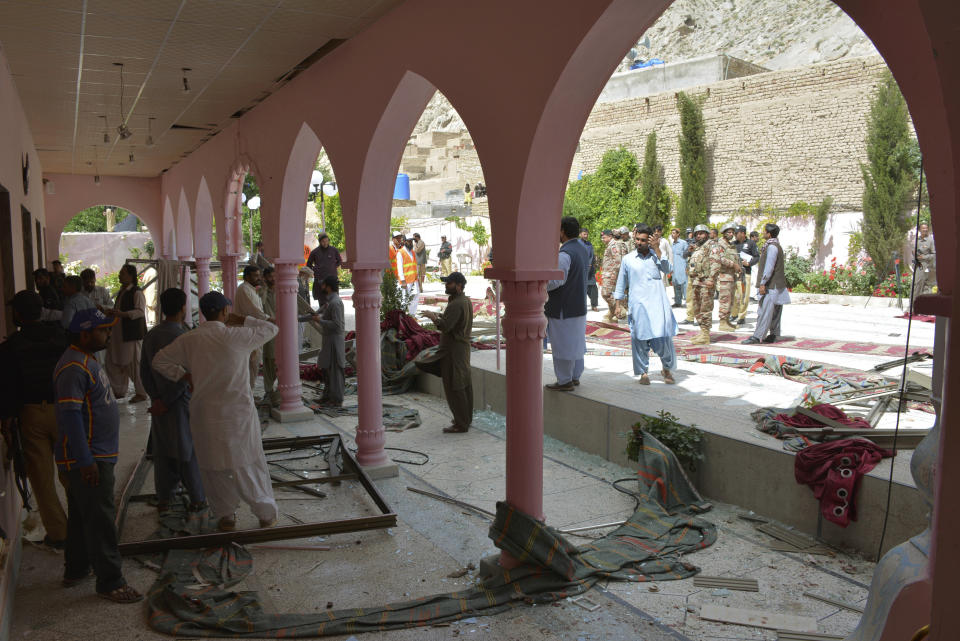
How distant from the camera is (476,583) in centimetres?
420

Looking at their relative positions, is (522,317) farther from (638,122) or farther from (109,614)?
(638,122)

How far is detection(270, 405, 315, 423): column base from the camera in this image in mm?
8125

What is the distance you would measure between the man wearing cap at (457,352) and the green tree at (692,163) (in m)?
18.1

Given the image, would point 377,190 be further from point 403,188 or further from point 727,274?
point 403,188

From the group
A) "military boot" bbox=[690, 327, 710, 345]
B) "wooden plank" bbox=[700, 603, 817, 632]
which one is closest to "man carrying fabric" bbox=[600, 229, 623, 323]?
"military boot" bbox=[690, 327, 710, 345]

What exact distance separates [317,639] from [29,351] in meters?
2.34

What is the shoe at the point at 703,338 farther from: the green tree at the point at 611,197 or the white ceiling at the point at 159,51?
the green tree at the point at 611,197

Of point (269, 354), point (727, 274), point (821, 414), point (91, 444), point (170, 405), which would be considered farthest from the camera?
point (727, 274)

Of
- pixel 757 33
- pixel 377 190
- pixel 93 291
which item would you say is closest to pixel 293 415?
pixel 93 291

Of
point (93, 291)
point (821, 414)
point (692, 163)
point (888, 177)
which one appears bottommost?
point (821, 414)

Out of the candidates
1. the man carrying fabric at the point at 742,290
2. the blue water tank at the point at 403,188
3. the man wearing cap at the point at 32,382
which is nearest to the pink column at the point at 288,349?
the man wearing cap at the point at 32,382

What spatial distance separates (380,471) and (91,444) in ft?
8.83

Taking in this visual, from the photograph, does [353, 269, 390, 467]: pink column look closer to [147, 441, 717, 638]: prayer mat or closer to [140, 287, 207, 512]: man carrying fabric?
[140, 287, 207, 512]: man carrying fabric

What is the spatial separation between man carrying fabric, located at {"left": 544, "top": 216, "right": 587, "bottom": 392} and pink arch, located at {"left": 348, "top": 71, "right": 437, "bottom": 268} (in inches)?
68.4
